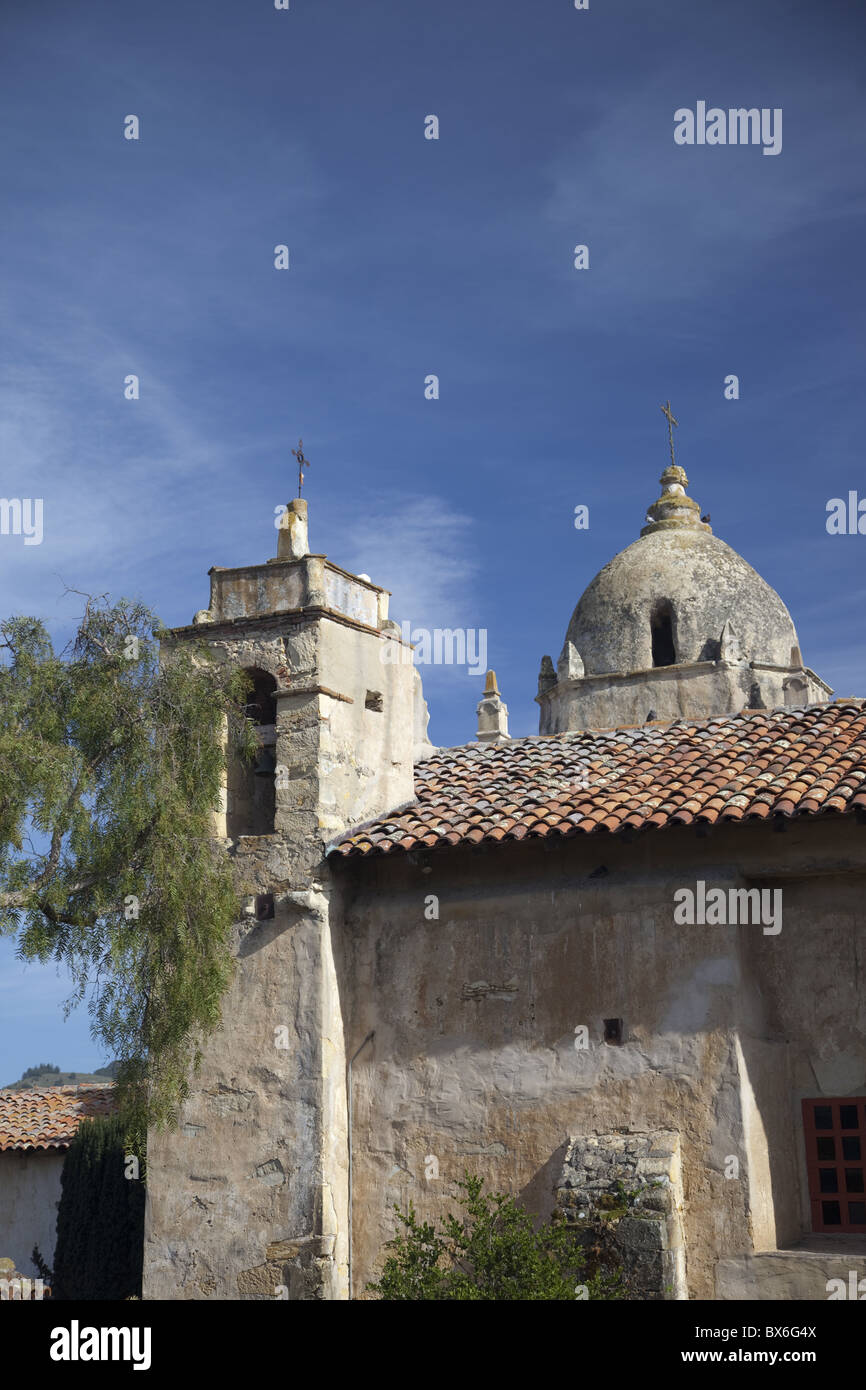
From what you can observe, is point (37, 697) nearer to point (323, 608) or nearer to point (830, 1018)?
point (323, 608)

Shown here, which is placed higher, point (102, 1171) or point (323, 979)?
point (323, 979)

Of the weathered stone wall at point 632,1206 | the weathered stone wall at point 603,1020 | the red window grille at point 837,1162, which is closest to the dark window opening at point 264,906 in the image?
the weathered stone wall at point 603,1020

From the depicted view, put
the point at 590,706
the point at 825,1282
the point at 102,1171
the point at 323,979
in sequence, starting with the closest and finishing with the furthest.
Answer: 1. the point at 825,1282
2. the point at 323,979
3. the point at 102,1171
4. the point at 590,706

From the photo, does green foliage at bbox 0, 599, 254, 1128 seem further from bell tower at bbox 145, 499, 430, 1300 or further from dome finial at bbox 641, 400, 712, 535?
dome finial at bbox 641, 400, 712, 535

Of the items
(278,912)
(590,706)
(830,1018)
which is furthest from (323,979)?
(590,706)

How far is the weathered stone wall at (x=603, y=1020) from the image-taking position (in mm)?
12594

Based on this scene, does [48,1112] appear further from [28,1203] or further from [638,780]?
[638,780]

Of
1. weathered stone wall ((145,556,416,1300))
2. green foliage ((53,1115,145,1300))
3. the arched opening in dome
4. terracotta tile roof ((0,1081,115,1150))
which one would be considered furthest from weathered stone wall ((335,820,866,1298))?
the arched opening in dome

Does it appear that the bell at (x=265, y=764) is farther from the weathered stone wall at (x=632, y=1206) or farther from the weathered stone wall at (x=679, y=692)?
the weathered stone wall at (x=679, y=692)

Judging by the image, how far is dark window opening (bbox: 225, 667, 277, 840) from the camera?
48.6ft

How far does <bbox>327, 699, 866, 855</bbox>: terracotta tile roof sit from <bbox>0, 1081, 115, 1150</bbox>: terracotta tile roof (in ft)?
31.6

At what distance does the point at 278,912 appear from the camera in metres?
13.9
